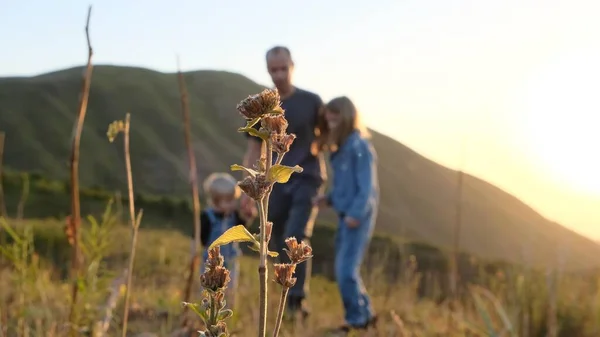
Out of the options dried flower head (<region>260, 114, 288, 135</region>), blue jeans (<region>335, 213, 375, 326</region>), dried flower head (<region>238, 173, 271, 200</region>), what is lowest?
blue jeans (<region>335, 213, 375, 326</region>)

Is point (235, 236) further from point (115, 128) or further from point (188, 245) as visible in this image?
point (188, 245)

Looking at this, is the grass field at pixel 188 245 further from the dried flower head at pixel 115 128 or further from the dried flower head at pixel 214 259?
the dried flower head at pixel 214 259

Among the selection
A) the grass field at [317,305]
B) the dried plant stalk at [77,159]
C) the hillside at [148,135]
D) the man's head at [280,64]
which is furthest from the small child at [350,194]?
the hillside at [148,135]

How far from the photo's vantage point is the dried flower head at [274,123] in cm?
53

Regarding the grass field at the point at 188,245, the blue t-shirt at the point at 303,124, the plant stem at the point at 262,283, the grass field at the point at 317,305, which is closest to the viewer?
the plant stem at the point at 262,283

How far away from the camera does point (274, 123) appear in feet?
1.75

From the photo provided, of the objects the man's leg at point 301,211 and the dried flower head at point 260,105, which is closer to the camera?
the dried flower head at point 260,105

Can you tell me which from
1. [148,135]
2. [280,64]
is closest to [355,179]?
[280,64]

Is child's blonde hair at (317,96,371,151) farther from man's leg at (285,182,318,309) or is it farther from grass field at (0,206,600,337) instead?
grass field at (0,206,600,337)

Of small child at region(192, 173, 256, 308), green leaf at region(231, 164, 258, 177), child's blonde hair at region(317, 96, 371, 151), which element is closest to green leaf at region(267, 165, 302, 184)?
green leaf at region(231, 164, 258, 177)

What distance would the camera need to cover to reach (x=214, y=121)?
49.9 meters

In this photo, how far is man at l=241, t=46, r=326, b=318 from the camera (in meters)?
3.78

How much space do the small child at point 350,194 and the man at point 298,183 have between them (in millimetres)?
115

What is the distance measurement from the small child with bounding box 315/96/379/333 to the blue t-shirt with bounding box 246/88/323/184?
0.61 feet
